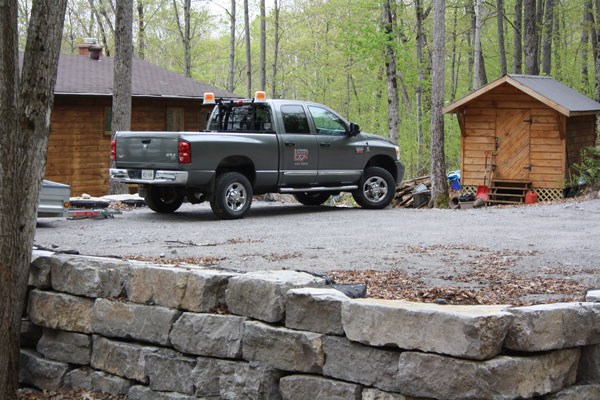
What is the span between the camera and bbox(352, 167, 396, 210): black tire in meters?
14.7

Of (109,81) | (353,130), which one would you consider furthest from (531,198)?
(109,81)

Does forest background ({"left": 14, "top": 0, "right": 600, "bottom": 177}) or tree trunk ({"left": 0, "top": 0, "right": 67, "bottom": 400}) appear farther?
forest background ({"left": 14, "top": 0, "right": 600, "bottom": 177})

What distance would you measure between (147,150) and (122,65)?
585cm

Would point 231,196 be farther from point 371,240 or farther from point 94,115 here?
point 94,115

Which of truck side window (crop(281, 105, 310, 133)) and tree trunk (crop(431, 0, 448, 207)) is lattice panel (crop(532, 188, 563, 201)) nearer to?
tree trunk (crop(431, 0, 448, 207))

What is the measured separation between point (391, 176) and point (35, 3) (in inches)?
387

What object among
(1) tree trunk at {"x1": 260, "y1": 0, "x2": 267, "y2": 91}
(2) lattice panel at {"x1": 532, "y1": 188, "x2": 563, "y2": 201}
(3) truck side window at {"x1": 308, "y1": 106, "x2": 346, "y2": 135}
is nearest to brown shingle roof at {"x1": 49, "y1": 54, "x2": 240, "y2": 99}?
(3) truck side window at {"x1": 308, "y1": 106, "x2": 346, "y2": 135}

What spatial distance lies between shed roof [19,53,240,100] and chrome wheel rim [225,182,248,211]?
33.2 feet

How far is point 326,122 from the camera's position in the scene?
1420 cm

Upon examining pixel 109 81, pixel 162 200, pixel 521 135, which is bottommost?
pixel 162 200

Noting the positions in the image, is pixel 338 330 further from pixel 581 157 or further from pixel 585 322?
pixel 581 157

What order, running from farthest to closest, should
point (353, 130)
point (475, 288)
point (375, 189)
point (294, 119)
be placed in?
1. point (375, 189)
2. point (353, 130)
3. point (294, 119)
4. point (475, 288)

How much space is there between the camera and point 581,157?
68.9ft

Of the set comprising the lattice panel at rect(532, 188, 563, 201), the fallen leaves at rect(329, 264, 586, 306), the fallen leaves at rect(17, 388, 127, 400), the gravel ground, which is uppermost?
the lattice panel at rect(532, 188, 563, 201)
